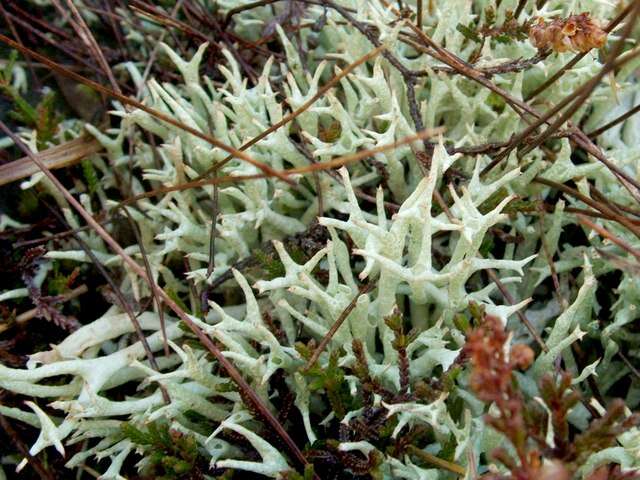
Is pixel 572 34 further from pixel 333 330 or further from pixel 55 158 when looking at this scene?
pixel 55 158

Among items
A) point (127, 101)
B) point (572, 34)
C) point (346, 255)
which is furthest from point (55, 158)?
point (572, 34)

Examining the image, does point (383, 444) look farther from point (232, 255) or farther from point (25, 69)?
point (25, 69)

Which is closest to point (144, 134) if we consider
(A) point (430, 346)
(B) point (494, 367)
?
(A) point (430, 346)

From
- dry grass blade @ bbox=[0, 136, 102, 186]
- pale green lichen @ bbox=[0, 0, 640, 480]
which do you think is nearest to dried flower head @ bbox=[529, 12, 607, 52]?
pale green lichen @ bbox=[0, 0, 640, 480]

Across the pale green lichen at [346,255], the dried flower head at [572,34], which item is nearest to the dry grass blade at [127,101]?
the pale green lichen at [346,255]

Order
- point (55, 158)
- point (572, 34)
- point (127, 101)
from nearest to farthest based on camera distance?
point (572, 34), point (127, 101), point (55, 158)

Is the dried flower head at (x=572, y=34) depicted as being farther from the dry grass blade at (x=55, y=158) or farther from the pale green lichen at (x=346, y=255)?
the dry grass blade at (x=55, y=158)

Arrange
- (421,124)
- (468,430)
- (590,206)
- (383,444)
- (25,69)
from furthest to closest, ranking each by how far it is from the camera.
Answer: (25,69) < (421,124) < (590,206) < (383,444) < (468,430)
